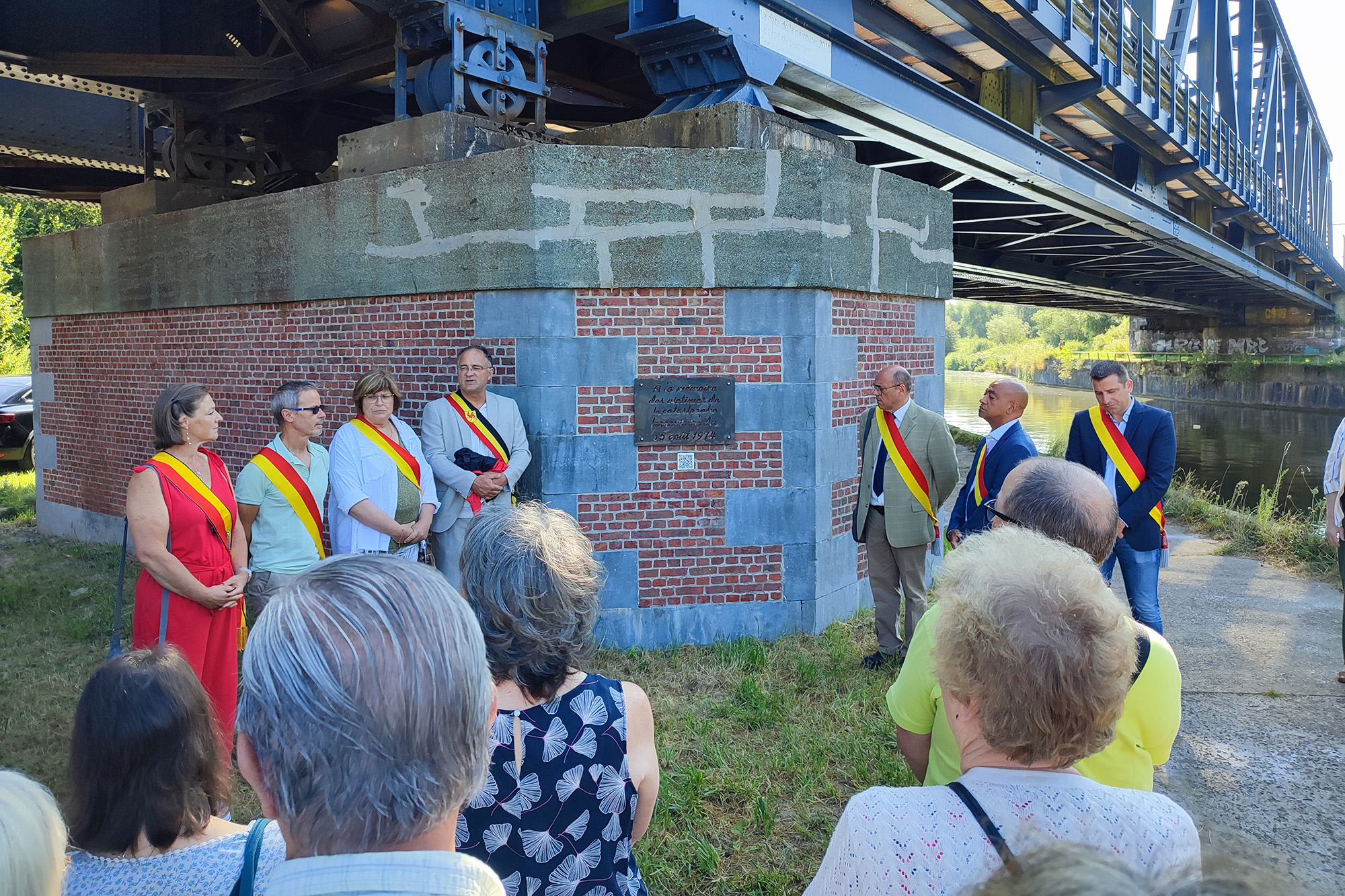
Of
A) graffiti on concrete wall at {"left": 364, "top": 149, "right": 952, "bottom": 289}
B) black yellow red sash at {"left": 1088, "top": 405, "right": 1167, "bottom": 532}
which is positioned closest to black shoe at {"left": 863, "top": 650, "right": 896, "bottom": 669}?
black yellow red sash at {"left": 1088, "top": 405, "right": 1167, "bottom": 532}

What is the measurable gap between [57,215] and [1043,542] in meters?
38.9

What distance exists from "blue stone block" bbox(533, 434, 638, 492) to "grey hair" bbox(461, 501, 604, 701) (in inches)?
167

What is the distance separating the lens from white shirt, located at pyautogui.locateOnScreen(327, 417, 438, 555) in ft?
17.6

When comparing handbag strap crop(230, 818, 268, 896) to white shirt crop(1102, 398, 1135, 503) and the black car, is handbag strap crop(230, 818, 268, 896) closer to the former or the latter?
white shirt crop(1102, 398, 1135, 503)

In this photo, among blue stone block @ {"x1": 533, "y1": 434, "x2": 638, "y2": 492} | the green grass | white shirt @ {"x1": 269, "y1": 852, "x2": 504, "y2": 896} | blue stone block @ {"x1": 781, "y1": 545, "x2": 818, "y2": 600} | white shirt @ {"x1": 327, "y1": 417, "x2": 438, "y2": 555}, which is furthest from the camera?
blue stone block @ {"x1": 781, "y1": 545, "x2": 818, "y2": 600}

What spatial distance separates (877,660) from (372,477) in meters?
3.38

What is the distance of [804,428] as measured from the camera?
6.80 m

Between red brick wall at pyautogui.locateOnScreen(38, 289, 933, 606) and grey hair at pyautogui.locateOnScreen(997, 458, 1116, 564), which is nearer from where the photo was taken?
grey hair at pyautogui.locateOnScreen(997, 458, 1116, 564)

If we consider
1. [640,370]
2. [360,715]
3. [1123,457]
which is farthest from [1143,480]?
[360,715]

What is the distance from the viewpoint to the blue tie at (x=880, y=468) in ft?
20.0

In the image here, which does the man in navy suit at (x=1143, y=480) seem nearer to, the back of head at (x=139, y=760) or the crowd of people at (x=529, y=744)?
the crowd of people at (x=529, y=744)

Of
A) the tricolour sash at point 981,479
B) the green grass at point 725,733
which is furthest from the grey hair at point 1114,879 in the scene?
the tricolour sash at point 981,479

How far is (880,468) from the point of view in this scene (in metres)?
6.14

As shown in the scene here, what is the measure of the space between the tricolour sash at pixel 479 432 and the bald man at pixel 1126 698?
390 cm
